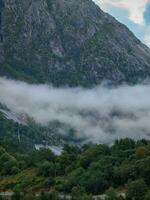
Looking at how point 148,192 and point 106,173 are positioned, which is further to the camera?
point 106,173

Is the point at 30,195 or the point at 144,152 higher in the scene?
the point at 144,152

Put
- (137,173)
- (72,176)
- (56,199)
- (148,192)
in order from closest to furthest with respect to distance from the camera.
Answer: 1. (148,192)
2. (56,199)
3. (137,173)
4. (72,176)

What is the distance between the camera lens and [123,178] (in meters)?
182

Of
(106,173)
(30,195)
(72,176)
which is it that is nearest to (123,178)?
(106,173)

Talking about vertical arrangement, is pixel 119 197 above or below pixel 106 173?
below

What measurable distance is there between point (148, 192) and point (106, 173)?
30243 mm

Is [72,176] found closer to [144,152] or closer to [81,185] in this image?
[81,185]

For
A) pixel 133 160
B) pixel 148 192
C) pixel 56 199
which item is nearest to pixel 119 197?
pixel 148 192

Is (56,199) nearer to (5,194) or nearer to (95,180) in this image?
(95,180)

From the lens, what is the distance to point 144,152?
649 ft

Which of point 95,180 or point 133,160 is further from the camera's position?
point 133,160

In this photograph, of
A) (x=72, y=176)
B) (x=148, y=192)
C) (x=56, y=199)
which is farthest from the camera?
(x=72, y=176)

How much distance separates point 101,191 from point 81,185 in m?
6.70

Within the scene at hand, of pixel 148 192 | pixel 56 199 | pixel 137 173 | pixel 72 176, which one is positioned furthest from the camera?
pixel 72 176
